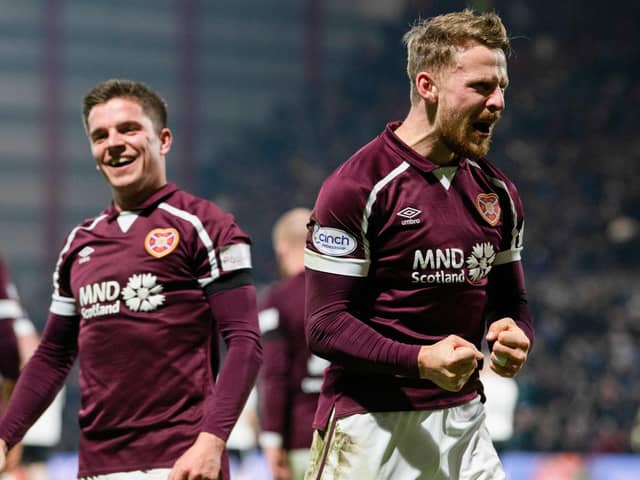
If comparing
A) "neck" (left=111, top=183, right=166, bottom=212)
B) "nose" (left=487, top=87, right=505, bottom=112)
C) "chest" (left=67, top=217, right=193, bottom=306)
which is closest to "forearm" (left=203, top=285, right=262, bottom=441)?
"chest" (left=67, top=217, right=193, bottom=306)

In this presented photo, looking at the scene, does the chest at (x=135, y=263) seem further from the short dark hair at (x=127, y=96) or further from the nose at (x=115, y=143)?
the short dark hair at (x=127, y=96)

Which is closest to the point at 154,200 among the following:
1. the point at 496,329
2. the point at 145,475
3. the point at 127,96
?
the point at 127,96

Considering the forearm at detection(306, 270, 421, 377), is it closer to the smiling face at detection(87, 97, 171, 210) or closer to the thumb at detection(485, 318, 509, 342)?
the thumb at detection(485, 318, 509, 342)

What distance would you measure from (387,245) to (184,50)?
75.1ft

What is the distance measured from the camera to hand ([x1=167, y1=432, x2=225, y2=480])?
2.80 m

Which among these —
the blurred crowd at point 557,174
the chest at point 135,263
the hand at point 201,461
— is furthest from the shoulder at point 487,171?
the blurred crowd at point 557,174

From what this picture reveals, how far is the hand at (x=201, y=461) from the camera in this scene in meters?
2.80

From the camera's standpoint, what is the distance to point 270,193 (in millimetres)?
22484

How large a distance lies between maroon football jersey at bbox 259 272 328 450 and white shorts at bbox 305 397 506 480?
2244 mm

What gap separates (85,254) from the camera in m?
3.29

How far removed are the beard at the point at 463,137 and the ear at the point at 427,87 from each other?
63 mm

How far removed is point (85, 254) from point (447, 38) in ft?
4.11

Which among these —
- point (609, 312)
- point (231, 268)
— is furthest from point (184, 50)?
point (231, 268)

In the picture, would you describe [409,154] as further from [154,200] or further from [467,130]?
[154,200]
